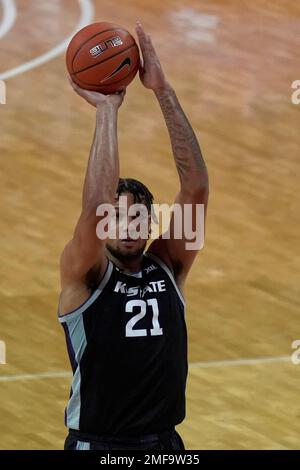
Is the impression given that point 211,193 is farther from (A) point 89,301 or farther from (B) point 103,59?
(A) point 89,301

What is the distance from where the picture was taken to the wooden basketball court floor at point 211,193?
33.7 ft

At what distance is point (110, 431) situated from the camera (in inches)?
270

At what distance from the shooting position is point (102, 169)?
6445 mm

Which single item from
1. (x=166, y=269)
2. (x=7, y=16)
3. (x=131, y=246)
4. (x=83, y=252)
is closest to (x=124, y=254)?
(x=131, y=246)

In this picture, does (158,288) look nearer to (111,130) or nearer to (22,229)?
(111,130)

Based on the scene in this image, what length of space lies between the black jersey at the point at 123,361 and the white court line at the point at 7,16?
11.4m

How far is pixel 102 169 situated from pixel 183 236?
3.32ft

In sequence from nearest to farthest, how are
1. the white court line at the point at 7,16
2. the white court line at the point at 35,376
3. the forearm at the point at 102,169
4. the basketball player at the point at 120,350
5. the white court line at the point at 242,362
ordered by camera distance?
the forearm at the point at 102,169
the basketball player at the point at 120,350
the white court line at the point at 35,376
the white court line at the point at 242,362
the white court line at the point at 7,16

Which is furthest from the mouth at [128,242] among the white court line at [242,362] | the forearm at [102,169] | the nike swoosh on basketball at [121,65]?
the white court line at [242,362]

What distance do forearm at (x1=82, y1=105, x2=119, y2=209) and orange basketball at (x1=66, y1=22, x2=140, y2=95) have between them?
486 millimetres

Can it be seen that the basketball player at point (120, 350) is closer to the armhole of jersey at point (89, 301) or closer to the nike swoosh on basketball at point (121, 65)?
the armhole of jersey at point (89, 301)

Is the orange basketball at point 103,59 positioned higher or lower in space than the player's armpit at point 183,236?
higher

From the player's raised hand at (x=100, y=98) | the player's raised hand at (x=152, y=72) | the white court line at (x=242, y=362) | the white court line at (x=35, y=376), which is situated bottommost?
the white court line at (x=35, y=376)

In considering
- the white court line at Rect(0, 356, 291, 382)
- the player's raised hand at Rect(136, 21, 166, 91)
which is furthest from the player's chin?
the white court line at Rect(0, 356, 291, 382)
